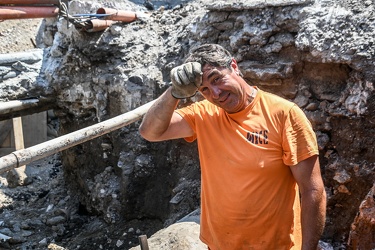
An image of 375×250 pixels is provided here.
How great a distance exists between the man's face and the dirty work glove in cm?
4

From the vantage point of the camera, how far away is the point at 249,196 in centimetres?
255

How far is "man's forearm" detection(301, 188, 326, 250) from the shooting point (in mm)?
2453

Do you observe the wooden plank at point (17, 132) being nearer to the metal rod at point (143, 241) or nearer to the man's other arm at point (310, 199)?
the metal rod at point (143, 241)

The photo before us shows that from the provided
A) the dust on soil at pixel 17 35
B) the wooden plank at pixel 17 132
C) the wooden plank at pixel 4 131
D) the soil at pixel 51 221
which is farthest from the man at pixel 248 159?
the dust on soil at pixel 17 35

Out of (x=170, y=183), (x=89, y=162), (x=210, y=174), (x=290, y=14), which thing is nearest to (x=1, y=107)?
(x=89, y=162)

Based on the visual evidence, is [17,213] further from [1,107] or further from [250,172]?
[250,172]

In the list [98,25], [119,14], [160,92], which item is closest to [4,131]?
[98,25]

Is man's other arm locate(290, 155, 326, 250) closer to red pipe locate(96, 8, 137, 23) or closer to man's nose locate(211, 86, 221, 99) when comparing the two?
man's nose locate(211, 86, 221, 99)

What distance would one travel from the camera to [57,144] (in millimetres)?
3449

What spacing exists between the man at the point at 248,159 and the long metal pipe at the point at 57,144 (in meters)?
0.95

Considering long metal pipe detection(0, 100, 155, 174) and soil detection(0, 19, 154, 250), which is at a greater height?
long metal pipe detection(0, 100, 155, 174)

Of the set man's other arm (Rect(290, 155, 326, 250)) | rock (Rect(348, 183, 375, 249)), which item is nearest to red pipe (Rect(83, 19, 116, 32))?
rock (Rect(348, 183, 375, 249))

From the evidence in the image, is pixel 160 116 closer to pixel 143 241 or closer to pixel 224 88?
pixel 224 88

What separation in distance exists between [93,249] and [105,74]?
192 cm
